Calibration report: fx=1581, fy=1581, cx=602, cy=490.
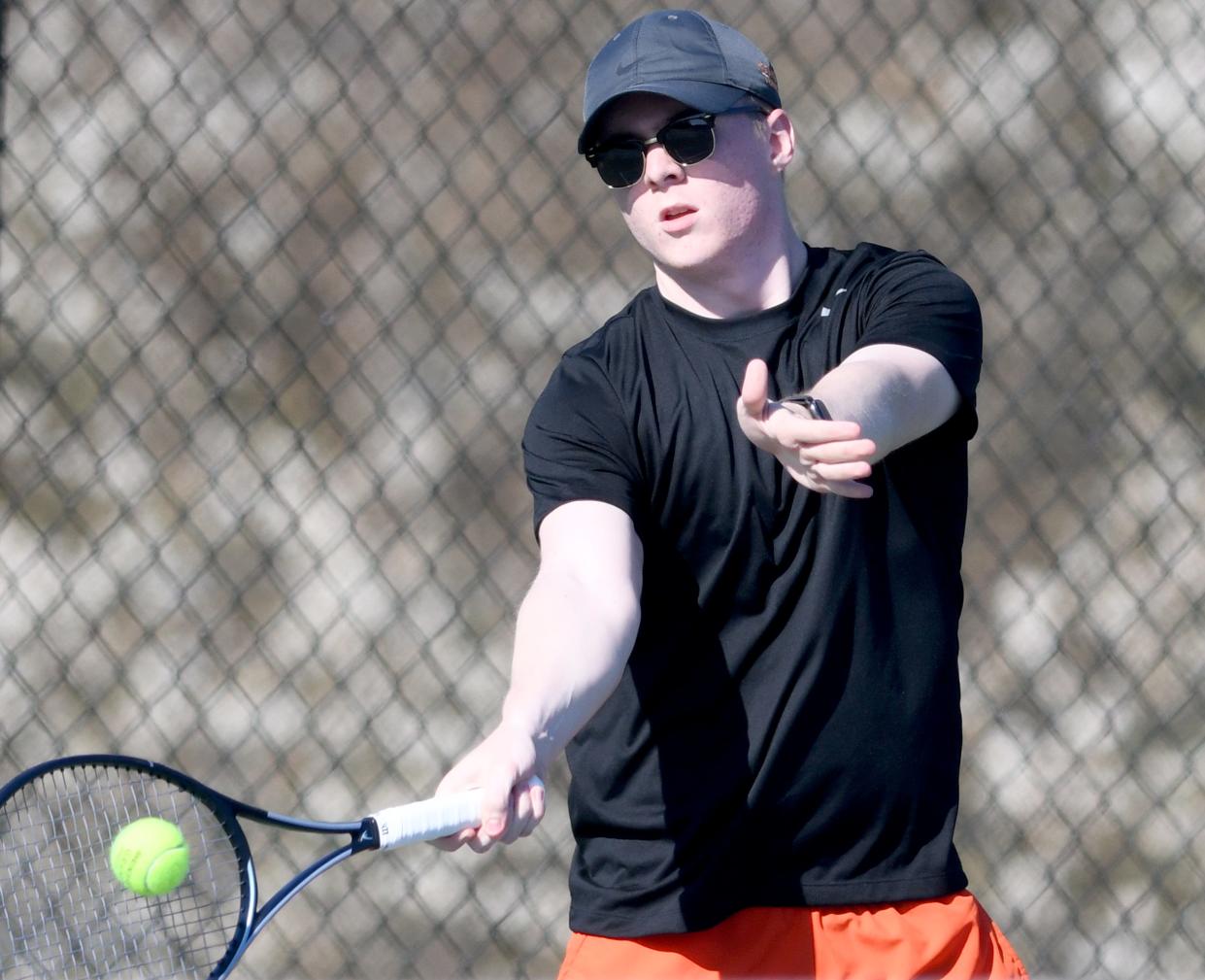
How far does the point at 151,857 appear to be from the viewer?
1.73 metres

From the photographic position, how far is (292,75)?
420cm

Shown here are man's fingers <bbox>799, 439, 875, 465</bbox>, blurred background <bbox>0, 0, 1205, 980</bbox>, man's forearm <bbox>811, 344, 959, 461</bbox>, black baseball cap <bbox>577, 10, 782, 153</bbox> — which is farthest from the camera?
blurred background <bbox>0, 0, 1205, 980</bbox>

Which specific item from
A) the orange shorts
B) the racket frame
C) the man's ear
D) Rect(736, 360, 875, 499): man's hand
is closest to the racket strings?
the racket frame

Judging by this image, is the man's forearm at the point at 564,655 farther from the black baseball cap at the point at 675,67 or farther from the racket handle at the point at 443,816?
the black baseball cap at the point at 675,67

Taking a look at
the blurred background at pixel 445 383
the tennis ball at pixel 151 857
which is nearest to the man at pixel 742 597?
the tennis ball at pixel 151 857

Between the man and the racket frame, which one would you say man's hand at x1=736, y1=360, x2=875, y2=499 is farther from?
the racket frame

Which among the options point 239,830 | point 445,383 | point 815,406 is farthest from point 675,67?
point 445,383

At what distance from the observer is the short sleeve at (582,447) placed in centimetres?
168

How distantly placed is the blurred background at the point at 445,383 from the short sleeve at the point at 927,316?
2411mm

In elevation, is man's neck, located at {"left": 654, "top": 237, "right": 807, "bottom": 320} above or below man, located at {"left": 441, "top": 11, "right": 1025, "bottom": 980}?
above

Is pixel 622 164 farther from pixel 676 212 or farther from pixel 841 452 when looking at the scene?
pixel 841 452

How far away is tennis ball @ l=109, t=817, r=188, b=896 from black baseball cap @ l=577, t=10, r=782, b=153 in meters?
0.90

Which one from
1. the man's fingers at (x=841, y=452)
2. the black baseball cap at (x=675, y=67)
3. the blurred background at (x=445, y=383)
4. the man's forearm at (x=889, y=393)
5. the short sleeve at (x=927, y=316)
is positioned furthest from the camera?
the blurred background at (x=445, y=383)

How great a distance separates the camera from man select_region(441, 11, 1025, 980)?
169 cm
